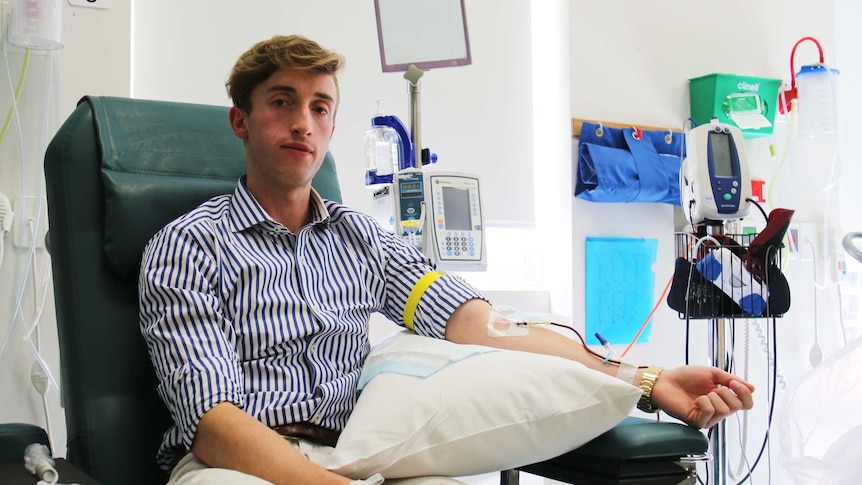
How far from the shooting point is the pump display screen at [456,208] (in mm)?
1999

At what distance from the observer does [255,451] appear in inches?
42.9

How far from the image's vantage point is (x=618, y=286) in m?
3.18

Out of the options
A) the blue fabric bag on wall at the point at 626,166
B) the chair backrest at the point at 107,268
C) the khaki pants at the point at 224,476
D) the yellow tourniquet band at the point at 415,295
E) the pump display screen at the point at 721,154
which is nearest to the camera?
the khaki pants at the point at 224,476

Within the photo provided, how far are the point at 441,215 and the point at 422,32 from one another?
1.55 feet

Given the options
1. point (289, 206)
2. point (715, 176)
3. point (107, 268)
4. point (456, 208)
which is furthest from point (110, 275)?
point (715, 176)

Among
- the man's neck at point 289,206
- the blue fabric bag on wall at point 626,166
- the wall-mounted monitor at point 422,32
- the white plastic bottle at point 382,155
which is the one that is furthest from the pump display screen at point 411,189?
the blue fabric bag on wall at point 626,166

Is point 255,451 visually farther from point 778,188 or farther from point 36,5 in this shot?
point 778,188

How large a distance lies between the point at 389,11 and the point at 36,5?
953 millimetres

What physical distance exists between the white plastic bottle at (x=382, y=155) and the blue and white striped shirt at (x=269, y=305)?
1.85 feet

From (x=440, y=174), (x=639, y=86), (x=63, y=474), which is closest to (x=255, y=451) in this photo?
(x=63, y=474)

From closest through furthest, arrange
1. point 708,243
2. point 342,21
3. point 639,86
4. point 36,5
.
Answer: point 708,243, point 36,5, point 342,21, point 639,86

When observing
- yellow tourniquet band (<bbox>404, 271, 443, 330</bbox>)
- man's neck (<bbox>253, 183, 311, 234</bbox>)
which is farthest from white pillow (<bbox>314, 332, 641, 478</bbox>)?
man's neck (<bbox>253, 183, 311, 234</bbox>)

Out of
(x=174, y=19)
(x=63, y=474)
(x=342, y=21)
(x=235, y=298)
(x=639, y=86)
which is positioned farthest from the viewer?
(x=639, y=86)

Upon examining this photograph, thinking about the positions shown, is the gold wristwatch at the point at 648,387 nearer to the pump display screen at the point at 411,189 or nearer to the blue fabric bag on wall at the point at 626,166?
the pump display screen at the point at 411,189
